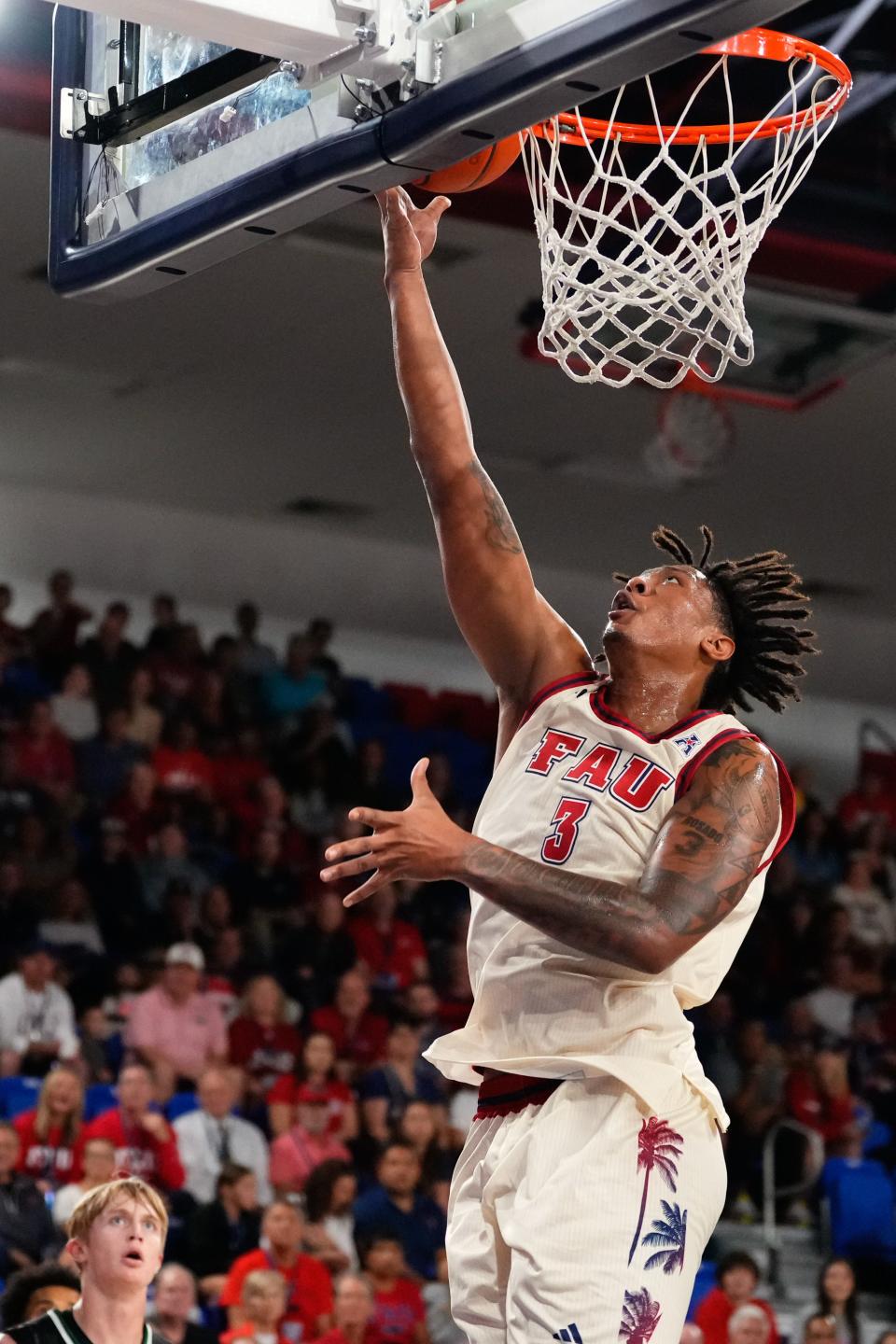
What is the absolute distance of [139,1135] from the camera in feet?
26.7

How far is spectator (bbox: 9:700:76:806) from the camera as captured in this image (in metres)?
11.4

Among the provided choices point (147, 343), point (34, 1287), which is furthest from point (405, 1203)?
point (147, 343)

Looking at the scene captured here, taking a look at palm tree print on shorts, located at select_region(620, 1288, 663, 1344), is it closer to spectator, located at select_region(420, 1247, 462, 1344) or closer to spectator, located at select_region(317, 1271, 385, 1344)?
spectator, located at select_region(317, 1271, 385, 1344)

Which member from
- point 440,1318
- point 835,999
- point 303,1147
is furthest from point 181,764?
point 440,1318

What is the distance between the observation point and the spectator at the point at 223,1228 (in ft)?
25.9

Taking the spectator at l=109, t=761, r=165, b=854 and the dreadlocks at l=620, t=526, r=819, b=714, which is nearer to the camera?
the dreadlocks at l=620, t=526, r=819, b=714

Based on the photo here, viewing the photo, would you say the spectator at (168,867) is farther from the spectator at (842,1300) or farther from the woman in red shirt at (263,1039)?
the spectator at (842,1300)

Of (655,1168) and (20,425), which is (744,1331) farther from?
(20,425)

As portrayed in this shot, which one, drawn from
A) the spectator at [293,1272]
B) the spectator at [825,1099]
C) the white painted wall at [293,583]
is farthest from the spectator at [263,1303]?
the white painted wall at [293,583]

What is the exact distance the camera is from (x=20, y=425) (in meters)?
13.0

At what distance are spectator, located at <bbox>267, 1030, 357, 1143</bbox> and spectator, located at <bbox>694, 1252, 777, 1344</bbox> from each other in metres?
1.82

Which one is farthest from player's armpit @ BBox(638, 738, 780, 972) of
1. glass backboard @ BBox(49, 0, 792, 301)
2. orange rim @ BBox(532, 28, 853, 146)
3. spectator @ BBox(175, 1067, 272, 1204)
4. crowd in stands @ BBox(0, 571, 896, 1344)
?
spectator @ BBox(175, 1067, 272, 1204)

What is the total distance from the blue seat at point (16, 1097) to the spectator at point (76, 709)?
3505 mm

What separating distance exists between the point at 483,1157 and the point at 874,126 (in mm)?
6783
